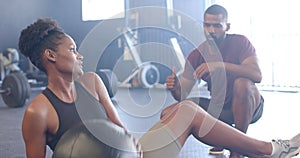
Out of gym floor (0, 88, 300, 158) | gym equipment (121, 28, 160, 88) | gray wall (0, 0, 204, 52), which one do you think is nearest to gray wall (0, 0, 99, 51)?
gray wall (0, 0, 204, 52)

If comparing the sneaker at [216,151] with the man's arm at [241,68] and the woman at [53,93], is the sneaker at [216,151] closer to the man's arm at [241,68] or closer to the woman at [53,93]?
the man's arm at [241,68]

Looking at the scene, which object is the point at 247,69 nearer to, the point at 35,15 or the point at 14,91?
the point at 14,91

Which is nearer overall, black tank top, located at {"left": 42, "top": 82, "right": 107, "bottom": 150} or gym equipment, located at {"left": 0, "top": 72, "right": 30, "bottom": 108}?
black tank top, located at {"left": 42, "top": 82, "right": 107, "bottom": 150}

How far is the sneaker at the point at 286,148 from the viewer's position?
55.2 inches

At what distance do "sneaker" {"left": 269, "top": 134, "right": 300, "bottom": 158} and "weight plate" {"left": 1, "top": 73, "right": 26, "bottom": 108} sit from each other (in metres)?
2.78

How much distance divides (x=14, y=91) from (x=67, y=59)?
2.79 metres

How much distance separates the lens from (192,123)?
51.4 inches

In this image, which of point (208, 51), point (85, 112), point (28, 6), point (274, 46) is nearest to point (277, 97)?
point (274, 46)

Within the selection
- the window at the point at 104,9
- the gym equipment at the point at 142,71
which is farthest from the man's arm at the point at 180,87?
the window at the point at 104,9

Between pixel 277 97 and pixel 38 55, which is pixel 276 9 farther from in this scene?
pixel 38 55

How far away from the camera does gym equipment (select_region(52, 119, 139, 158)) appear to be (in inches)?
36.7

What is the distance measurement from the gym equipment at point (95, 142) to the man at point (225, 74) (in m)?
0.71

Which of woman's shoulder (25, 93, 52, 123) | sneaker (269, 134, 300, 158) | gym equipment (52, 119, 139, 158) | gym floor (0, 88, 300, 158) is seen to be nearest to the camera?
gym equipment (52, 119, 139, 158)

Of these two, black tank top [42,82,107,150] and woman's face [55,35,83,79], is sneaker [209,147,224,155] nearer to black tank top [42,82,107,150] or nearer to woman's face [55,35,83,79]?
black tank top [42,82,107,150]
